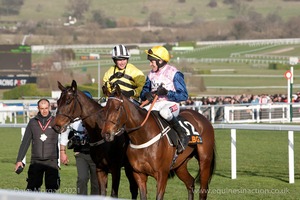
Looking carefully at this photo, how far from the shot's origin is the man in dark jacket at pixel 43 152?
952cm

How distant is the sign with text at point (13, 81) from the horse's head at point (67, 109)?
40458 mm

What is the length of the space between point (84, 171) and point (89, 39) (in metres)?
102

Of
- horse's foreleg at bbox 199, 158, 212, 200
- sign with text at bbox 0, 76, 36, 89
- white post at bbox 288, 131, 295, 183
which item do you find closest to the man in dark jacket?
horse's foreleg at bbox 199, 158, 212, 200

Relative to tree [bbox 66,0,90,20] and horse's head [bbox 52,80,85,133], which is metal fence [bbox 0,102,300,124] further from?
tree [bbox 66,0,90,20]

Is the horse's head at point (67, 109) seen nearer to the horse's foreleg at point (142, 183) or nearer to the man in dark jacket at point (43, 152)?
the man in dark jacket at point (43, 152)

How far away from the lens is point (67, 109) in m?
9.09

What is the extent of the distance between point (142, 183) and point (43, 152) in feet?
4.06

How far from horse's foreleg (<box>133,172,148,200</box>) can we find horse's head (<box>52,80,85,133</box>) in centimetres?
87

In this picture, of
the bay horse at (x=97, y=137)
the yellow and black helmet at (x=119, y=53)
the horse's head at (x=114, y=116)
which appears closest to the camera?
the horse's head at (x=114, y=116)

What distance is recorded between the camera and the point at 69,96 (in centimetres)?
920

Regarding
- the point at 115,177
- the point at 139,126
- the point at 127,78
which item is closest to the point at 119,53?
the point at 127,78

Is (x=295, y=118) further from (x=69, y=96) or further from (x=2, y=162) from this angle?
(x=69, y=96)

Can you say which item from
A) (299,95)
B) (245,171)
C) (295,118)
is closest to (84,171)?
(245,171)

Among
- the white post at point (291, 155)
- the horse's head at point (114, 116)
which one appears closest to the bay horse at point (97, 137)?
the horse's head at point (114, 116)
